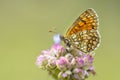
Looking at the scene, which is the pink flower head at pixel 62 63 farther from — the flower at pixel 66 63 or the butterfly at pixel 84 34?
the butterfly at pixel 84 34

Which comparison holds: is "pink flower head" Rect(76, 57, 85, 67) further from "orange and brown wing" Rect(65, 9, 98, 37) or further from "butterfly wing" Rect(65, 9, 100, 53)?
"orange and brown wing" Rect(65, 9, 98, 37)

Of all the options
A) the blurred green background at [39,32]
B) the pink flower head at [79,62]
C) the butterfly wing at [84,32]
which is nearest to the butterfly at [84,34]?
the butterfly wing at [84,32]

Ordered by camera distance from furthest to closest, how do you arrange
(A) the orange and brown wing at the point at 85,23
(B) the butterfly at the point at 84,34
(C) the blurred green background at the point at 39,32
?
(C) the blurred green background at the point at 39,32 → (A) the orange and brown wing at the point at 85,23 → (B) the butterfly at the point at 84,34

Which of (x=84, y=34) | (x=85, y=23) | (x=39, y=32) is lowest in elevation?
(x=84, y=34)

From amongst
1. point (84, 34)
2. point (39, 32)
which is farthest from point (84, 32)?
point (39, 32)

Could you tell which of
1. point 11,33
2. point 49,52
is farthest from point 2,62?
point 49,52

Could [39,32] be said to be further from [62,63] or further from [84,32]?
[62,63]

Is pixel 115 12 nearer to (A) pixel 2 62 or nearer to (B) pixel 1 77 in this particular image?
(A) pixel 2 62
